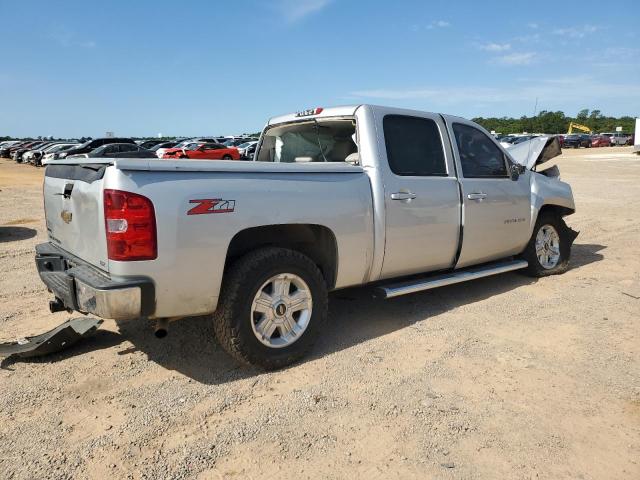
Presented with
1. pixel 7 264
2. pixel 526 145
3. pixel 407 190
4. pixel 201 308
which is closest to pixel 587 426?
pixel 407 190

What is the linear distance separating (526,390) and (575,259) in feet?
14.1

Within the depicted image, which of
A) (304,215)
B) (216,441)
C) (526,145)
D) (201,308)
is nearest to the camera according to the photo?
(216,441)

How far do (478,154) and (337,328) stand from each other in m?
2.25

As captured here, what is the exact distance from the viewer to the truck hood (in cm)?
604

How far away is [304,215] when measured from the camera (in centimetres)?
351

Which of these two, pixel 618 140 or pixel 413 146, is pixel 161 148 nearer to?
pixel 413 146

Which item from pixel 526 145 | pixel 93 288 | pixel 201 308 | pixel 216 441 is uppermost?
pixel 526 145

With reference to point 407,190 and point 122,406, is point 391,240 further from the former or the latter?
point 122,406

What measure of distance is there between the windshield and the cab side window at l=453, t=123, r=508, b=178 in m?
1.12

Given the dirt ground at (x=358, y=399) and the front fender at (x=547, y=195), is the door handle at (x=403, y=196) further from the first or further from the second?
the front fender at (x=547, y=195)

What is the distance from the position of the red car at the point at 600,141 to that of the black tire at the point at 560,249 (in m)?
58.6

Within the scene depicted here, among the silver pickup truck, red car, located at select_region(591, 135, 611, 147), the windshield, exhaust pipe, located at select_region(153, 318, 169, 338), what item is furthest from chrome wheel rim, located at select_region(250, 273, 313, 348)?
red car, located at select_region(591, 135, 611, 147)

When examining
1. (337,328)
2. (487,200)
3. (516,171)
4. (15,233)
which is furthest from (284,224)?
(15,233)

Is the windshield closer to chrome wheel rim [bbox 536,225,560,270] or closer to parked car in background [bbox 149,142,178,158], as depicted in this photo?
chrome wheel rim [bbox 536,225,560,270]
